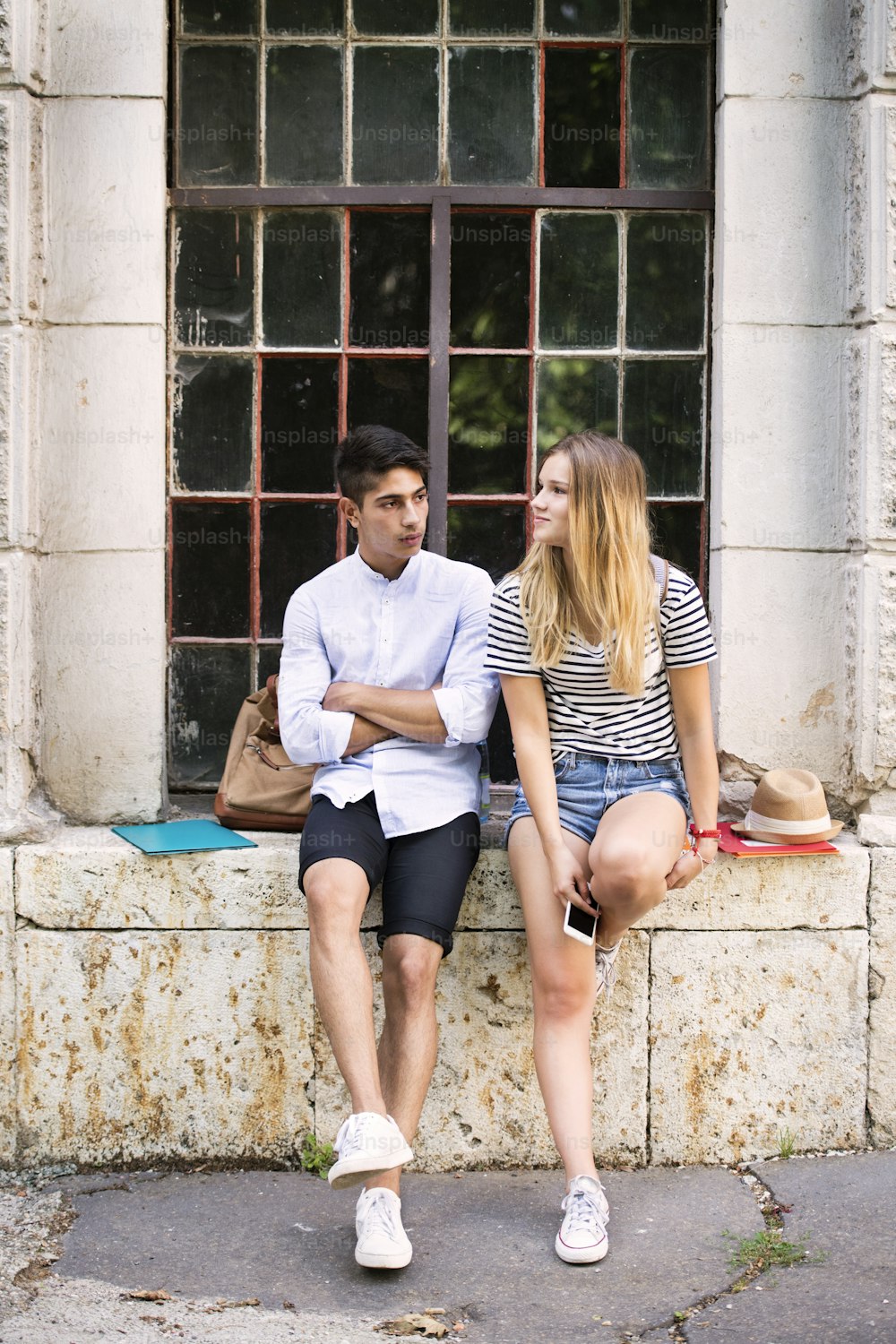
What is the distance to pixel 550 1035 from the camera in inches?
129

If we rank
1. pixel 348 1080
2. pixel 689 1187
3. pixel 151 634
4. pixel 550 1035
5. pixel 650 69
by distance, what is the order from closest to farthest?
pixel 348 1080 → pixel 550 1035 → pixel 689 1187 → pixel 151 634 → pixel 650 69

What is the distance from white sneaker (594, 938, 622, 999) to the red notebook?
18.1 inches

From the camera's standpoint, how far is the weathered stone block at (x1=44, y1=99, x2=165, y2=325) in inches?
154

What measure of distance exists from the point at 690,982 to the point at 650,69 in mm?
2964

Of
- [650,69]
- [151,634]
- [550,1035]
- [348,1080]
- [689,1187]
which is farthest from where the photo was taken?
[650,69]

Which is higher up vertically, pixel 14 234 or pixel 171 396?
pixel 14 234

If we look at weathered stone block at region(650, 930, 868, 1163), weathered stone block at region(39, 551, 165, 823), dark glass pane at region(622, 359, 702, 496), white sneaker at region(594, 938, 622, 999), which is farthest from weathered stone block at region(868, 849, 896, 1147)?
weathered stone block at region(39, 551, 165, 823)

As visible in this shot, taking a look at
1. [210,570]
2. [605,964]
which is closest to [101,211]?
[210,570]

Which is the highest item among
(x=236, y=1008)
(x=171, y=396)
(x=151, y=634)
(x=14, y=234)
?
(x=14, y=234)

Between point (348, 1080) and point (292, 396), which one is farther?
point (292, 396)

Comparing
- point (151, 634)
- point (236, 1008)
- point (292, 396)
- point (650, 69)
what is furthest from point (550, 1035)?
point (650, 69)

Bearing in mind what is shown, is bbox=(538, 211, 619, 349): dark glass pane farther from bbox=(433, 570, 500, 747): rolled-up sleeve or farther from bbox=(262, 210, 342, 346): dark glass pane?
bbox=(433, 570, 500, 747): rolled-up sleeve

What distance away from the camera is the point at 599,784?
11.2 ft

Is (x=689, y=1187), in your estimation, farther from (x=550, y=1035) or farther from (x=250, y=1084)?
(x=250, y=1084)
